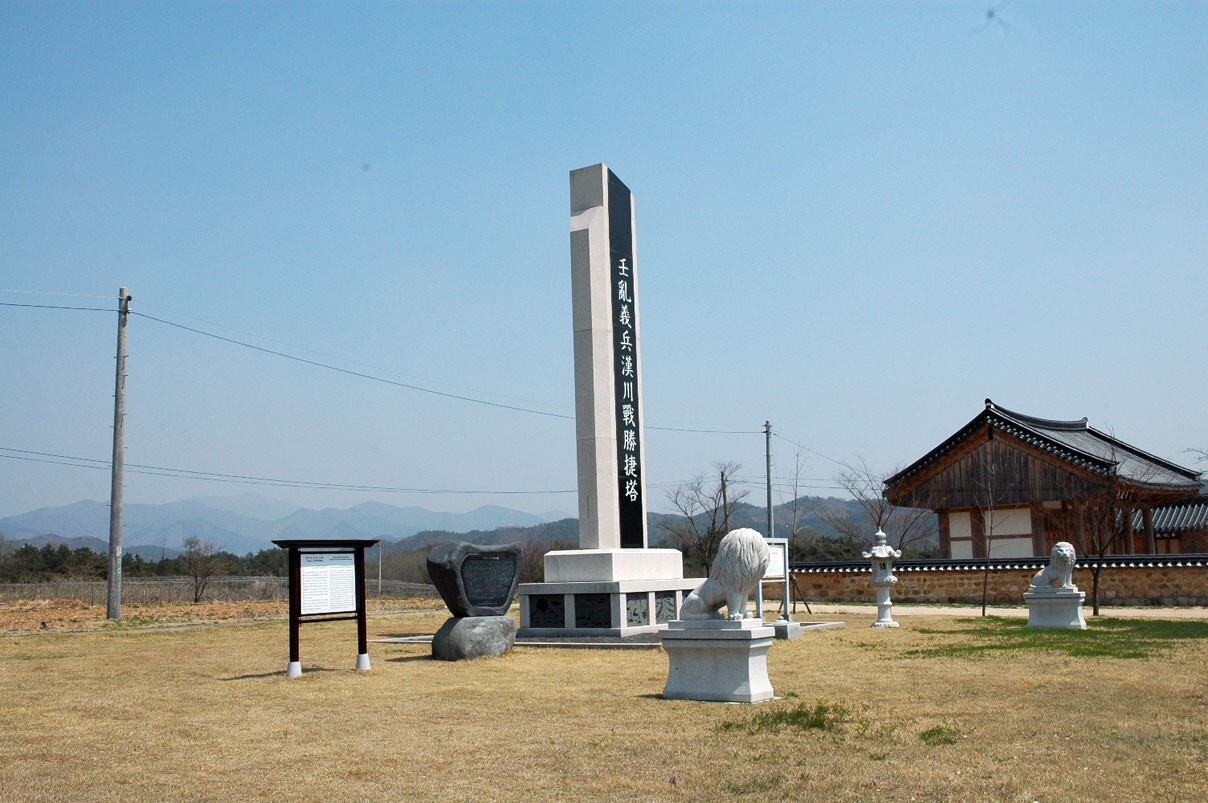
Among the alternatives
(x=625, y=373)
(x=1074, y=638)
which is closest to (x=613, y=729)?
(x=1074, y=638)

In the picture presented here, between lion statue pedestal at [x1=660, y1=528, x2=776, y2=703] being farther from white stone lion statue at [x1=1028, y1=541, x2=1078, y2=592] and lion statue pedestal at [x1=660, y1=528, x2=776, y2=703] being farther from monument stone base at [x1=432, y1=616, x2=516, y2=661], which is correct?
white stone lion statue at [x1=1028, y1=541, x2=1078, y2=592]

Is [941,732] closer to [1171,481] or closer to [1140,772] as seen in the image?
[1140,772]

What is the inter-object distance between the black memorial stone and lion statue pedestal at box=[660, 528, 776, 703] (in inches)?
184

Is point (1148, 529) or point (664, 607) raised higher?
point (1148, 529)

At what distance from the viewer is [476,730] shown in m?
7.50

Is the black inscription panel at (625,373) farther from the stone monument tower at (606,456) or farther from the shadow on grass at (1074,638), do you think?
the shadow on grass at (1074,638)

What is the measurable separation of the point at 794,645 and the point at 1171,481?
2035cm

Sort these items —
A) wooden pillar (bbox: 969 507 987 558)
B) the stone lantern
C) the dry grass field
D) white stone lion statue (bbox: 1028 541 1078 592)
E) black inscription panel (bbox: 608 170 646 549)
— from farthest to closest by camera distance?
wooden pillar (bbox: 969 507 987 558) → the stone lantern → black inscription panel (bbox: 608 170 646 549) → white stone lion statue (bbox: 1028 541 1078 592) → the dry grass field

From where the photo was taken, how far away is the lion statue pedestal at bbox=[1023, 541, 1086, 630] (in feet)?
50.5

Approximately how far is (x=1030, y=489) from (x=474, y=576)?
815 inches

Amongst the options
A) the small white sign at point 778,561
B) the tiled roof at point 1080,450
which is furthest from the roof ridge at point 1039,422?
the small white sign at point 778,561

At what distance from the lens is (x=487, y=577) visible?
13133mm

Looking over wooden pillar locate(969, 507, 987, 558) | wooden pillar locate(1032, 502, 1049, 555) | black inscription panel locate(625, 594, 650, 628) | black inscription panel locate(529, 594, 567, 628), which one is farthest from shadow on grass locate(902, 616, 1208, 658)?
wooden pillar locate(969, 507, 987, 558)

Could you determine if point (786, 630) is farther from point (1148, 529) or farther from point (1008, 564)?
point (1148, 529)
